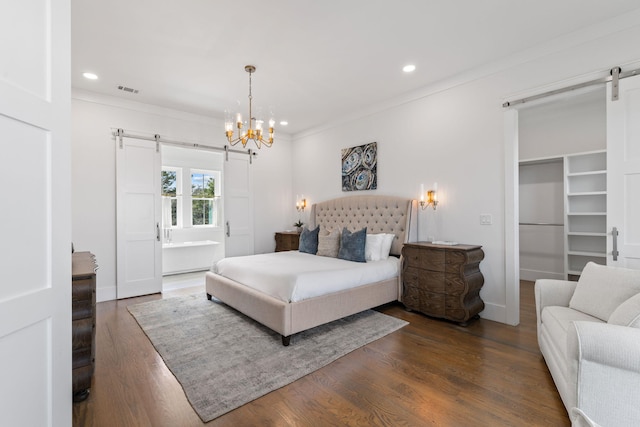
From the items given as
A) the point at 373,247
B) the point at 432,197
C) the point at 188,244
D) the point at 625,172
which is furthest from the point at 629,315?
the point at 188,244

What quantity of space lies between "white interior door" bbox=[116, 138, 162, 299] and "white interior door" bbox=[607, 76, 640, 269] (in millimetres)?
5571

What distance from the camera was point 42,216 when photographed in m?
1.15

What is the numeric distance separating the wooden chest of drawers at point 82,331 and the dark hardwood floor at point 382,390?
12 cm

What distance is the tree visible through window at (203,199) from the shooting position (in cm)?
685

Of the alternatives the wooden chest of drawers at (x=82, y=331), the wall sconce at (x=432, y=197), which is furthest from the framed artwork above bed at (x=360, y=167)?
the wooden chest of drawers at (x=82, y=331)

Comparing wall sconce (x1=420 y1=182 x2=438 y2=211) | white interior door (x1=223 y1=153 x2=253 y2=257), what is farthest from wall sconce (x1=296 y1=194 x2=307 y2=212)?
wall sconce (x1=420 y1=182 x2=438 y2=211)

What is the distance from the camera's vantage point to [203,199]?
6.98 meters

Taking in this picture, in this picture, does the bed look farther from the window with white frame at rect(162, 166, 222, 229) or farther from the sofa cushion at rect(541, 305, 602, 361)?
the window with white frame at rect(162, 166, 222, 229)

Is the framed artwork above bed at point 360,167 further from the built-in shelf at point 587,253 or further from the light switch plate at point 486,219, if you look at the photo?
the built-in shelf at point 587,253

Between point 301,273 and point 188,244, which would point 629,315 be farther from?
point 188,244

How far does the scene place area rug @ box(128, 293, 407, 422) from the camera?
2074mm

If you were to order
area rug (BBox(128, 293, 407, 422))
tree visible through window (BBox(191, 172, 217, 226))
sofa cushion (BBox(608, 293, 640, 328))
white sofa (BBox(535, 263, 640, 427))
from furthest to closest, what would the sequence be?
1. tree visible through window (BBox(191, 172, 217, 226))
2. area rug (BBox(128, 293, 407, 422))
3. sofa cushion (BBox(608, 293, 640, 328))
4. white sofa (BBox(535, 263, 640, 427))

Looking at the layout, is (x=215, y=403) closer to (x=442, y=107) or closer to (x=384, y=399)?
(x=384, y=399)

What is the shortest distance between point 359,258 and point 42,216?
126 inches
